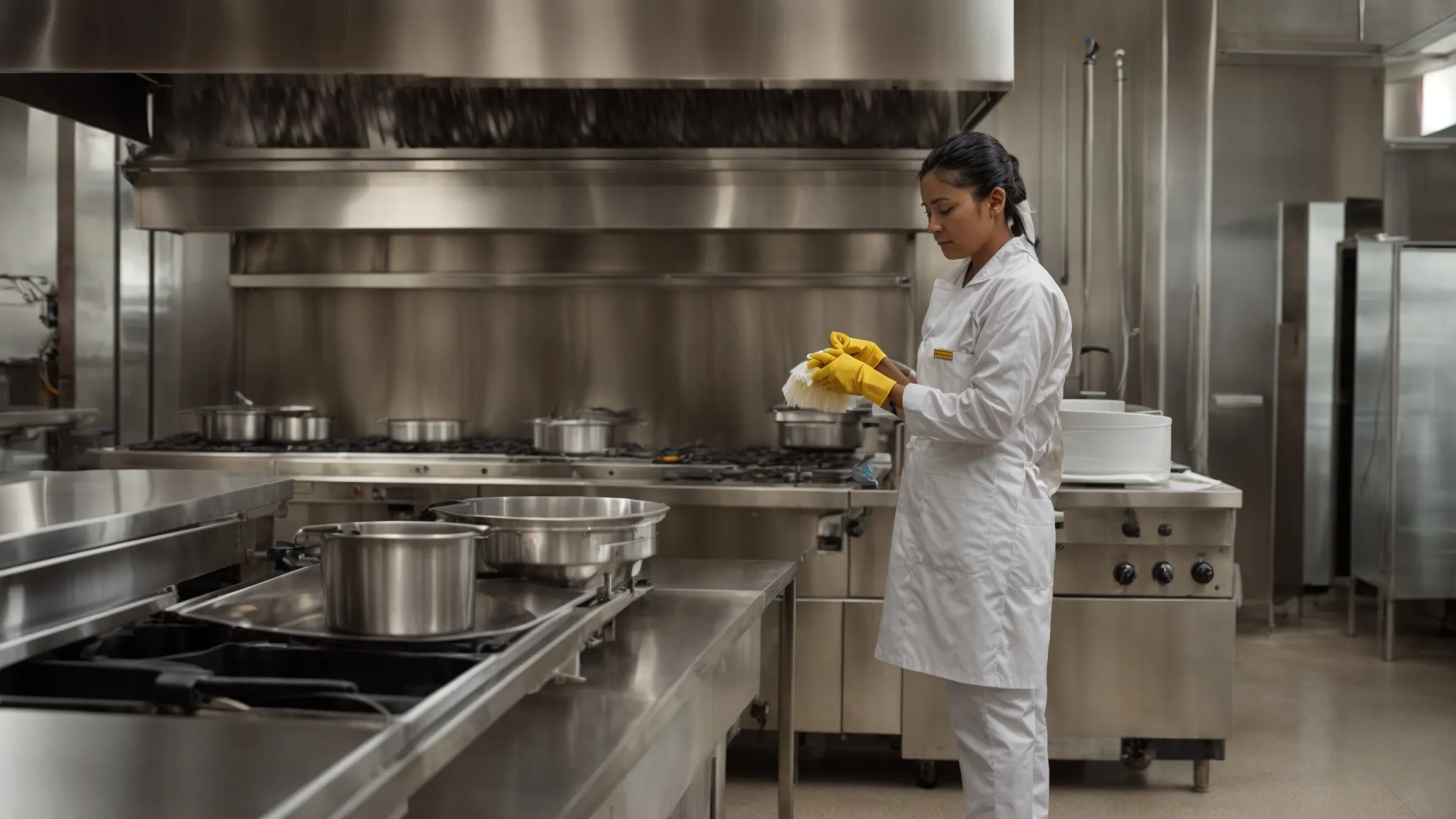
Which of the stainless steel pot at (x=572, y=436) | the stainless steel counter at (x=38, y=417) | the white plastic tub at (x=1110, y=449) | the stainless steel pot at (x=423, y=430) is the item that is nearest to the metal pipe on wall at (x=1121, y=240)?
the white plastic tub at (x=1110, y=449)

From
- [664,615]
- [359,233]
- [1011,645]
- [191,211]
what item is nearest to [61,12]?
[191,211]

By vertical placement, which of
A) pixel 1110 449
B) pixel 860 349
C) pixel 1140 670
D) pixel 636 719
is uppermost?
pixel 860 349

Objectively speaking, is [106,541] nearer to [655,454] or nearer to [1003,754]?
[1003,754]

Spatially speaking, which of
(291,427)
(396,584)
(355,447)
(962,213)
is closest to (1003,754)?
(962,213)

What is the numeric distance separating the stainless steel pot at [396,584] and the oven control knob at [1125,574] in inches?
92.0

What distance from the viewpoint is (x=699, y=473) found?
3721 millimetres

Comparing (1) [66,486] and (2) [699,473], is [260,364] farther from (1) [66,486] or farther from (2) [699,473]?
(1) [66,486]

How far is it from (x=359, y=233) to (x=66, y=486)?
2331mm

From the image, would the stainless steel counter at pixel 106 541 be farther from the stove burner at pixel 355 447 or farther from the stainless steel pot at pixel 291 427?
the stainless steel pot at pixel 291 427

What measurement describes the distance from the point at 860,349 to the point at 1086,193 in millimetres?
2553

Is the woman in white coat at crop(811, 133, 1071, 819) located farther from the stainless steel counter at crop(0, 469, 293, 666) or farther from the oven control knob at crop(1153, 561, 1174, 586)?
the stainless steel counter at crop(0, 469, 293, 666)

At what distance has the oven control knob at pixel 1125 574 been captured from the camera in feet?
11.0

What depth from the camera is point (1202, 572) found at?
132 inches

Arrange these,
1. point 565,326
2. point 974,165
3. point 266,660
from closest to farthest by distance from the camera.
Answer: point 266,660 < point 974,165 < point 565,326
